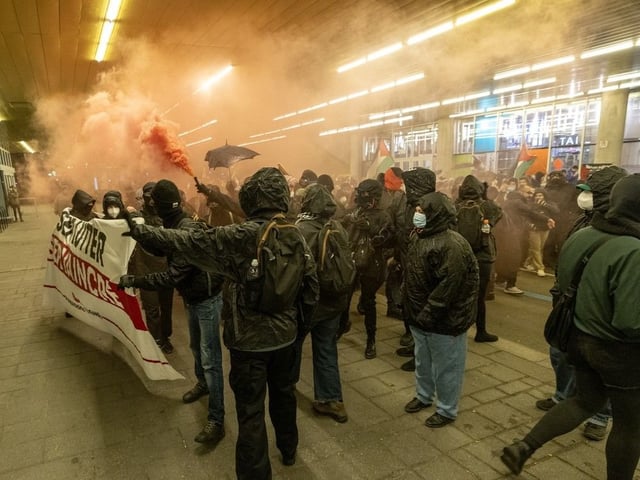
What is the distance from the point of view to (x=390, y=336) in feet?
16.3

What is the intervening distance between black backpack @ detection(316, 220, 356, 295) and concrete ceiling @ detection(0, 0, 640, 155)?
447 cm

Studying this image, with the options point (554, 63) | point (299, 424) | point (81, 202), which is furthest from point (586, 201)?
point (554, 63)

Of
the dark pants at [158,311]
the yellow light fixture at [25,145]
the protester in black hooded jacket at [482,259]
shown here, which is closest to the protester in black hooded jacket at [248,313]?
the dark pants at [158,311]

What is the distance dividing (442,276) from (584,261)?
2.90 feet

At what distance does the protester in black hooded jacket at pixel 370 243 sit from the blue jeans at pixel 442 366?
1129 mm

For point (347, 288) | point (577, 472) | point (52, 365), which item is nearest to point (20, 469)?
point (52, 365)

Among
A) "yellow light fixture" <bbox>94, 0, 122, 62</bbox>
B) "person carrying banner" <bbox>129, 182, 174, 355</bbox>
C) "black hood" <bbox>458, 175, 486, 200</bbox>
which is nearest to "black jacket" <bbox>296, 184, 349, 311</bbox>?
"person carrying banner" <bbox>129, 182, 174, 355</bbox>

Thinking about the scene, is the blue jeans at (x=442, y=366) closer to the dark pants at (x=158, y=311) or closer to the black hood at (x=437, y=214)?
the black hood at (x=437, y=214)

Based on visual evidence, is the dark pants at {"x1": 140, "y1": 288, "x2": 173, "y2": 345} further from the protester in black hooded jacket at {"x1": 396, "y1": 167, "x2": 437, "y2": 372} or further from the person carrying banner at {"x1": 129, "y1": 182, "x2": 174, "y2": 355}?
the protester in black hooded jacket at {"x1": 396, "y1": 167, "x2": 437, "y2": 372}

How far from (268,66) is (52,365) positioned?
24.2 feet

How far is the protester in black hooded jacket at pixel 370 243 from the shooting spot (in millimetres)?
4387

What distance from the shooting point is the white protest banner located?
11.3 ft

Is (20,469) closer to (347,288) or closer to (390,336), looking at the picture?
(347,288)

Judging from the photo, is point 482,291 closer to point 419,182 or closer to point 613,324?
point 419,182
